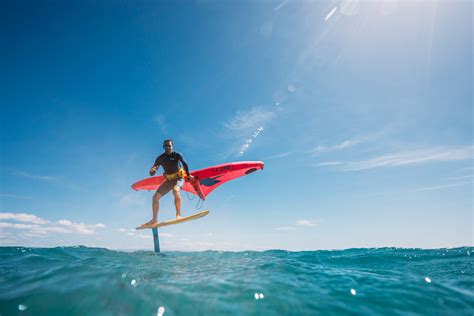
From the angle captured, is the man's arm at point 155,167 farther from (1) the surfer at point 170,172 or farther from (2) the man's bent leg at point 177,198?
(2) the man's bent leg at point 177,198

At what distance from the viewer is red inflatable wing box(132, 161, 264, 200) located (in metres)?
11.2

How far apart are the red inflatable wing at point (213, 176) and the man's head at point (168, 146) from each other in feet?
7.24

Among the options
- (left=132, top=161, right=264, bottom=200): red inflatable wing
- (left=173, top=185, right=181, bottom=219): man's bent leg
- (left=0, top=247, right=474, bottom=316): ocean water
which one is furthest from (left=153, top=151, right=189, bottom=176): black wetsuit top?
(left=0, top=247, right=474, bottom=316): ocean water

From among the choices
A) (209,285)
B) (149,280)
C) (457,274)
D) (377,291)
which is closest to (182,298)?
(209,285)

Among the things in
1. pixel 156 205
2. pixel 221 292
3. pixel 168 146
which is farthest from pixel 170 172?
pixel 221 292

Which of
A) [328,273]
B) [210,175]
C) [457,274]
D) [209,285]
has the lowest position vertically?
[457,274]

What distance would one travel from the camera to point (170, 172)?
946cm

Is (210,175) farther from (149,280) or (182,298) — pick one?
(182,298)

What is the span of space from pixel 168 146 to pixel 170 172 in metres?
1.05

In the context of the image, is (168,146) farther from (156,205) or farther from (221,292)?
(221,292)

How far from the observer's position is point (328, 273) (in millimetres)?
6656

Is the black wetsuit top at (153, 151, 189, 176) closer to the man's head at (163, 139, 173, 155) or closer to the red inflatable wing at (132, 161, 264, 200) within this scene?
the man's head at (163, 139, 173, 155)

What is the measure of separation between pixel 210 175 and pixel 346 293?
7.49 metres

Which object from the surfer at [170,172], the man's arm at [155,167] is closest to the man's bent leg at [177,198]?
the surfer at [170,172]
